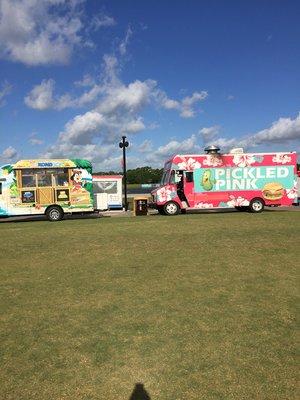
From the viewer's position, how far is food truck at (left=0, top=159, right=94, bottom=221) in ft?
65.6

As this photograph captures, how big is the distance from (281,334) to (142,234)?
28.0ft

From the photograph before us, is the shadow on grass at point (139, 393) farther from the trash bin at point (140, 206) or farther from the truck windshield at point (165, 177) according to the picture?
the trash bin at point (140, 206)

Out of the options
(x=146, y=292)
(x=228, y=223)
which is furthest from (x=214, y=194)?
(x=146, y=292)

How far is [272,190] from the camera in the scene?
71.6 feet

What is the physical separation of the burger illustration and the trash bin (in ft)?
20.3

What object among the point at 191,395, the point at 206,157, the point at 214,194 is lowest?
the point at 191,395

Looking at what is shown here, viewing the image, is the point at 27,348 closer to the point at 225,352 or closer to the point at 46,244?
the point at 225,352

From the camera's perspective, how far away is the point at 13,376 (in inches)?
174

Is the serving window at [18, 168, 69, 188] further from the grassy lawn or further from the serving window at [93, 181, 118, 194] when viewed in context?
the grassy lawn

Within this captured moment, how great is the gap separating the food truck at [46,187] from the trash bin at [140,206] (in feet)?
9.21

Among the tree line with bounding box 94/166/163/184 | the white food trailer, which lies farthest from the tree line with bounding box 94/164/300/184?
the white food trailer

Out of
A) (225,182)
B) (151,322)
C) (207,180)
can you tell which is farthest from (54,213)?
(151,322)

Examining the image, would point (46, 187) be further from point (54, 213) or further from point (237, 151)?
point (237, 151)

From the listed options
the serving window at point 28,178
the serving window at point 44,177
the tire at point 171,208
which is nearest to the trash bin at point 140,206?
the tire at point 171,208
